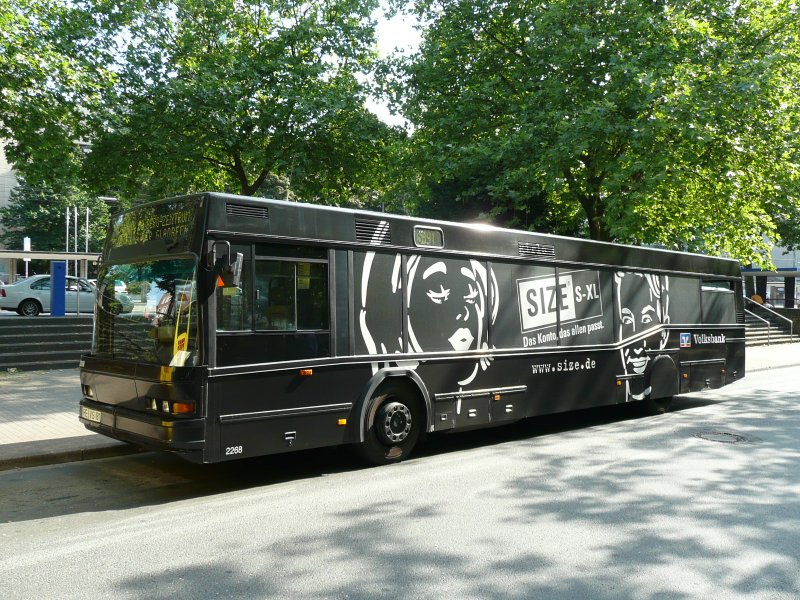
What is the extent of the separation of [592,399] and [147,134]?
1255 centimetres

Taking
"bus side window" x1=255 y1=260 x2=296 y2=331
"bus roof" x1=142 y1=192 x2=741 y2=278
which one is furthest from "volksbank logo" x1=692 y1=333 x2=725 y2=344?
"bus side window" x1=255 y1=260 x2=296 y2=331

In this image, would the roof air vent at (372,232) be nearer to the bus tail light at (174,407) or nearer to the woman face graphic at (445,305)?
the woman face graphic at (445,305)

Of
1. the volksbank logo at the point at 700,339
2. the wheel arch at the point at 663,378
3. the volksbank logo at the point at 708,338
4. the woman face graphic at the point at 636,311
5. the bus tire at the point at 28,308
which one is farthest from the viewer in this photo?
the bus tire at the point at 28,308

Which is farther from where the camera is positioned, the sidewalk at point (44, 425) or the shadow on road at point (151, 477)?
the sidewalk at point (44, 425)

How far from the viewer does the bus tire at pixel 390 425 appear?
293 inches

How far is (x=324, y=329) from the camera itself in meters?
7.03

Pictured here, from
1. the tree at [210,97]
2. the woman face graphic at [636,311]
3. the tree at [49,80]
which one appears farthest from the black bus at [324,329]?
the tree at [210,97]

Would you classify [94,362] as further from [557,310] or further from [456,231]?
[557,310]

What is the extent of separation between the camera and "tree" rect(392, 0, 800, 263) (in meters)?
15.4

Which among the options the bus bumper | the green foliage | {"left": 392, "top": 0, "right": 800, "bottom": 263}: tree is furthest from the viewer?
the green foliage

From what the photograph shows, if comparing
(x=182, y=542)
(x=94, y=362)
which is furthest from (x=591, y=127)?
(x=182, y=542)

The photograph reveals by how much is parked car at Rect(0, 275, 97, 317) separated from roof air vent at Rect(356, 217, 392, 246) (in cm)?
1737

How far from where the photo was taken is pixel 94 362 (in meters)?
7.14

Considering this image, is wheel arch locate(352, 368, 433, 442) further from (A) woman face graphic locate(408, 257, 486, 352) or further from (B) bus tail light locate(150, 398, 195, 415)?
(B) bus tail light locate(150, 398, 195, 415)
